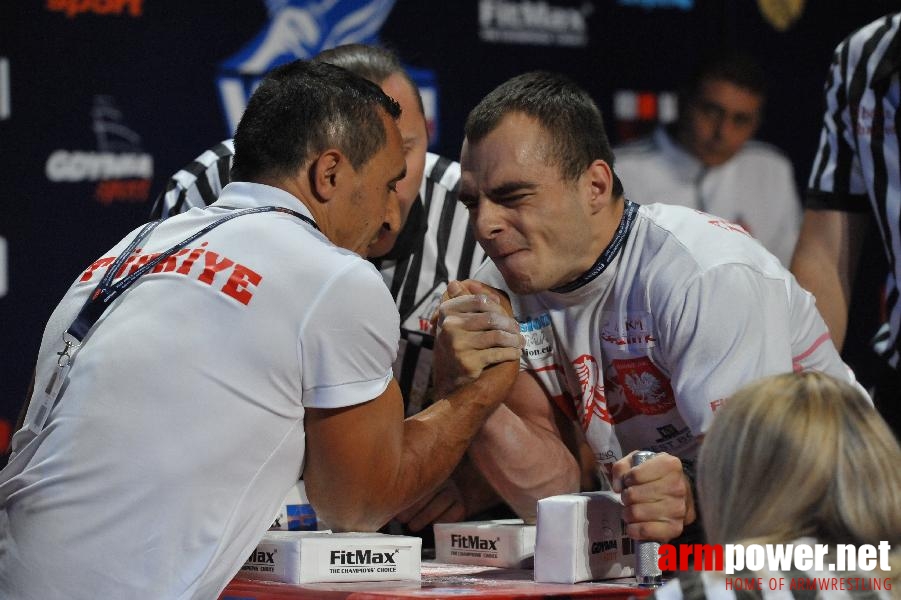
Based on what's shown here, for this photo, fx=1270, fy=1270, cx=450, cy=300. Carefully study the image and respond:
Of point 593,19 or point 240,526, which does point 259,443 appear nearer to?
point 240,526

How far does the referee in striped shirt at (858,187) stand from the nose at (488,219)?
1140 millimetres

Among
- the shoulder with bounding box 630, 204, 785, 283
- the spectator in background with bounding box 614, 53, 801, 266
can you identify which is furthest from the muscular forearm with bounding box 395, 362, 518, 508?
the spectator in background with bounding box 614, 53, 801, 266

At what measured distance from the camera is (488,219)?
7.48 ft

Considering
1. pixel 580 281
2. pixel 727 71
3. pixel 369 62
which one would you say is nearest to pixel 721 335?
pixel 580 281

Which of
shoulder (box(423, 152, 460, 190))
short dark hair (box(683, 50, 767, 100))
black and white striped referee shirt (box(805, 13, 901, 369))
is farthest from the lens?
short dark hair (box(683, 50, 767, 100))

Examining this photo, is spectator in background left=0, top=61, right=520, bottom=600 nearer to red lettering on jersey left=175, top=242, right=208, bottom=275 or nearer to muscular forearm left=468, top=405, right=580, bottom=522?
red lettering on jersey left=175, top=242, right=208, bottom=275

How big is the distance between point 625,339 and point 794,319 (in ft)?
1.18

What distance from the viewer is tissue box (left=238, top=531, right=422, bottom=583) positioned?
73.3 inches

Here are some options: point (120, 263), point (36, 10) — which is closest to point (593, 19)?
point (36, 10)

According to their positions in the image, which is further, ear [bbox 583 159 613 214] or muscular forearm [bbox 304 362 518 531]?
ear [bbox 583 159 613 214]

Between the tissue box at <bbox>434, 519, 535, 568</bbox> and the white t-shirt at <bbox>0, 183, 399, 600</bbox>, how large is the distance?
1.39 ft

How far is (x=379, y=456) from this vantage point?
6.15 ft

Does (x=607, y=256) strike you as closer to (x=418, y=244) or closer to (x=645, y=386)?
(x=645, y=386)

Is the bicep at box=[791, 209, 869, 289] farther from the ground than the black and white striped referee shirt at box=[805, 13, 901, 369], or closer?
closer
